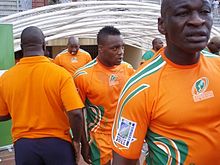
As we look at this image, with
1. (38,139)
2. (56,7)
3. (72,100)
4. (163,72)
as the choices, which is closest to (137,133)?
(163,72)

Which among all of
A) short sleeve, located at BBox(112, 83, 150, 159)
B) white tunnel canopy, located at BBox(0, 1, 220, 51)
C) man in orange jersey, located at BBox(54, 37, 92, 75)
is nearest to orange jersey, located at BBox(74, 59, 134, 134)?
short sleeve, located at BBox(112, 83, 150, 159)

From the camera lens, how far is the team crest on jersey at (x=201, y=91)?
190cm

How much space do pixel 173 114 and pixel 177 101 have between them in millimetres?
65

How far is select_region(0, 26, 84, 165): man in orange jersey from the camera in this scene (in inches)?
134

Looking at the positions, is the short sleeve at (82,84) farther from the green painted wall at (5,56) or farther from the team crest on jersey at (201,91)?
the green painted wall at (5,56)

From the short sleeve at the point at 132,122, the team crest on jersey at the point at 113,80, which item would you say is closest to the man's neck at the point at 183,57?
the short sleeve at the point at 132,122

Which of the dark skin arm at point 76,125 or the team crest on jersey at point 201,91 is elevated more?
the team crest on jersey at point 201,91

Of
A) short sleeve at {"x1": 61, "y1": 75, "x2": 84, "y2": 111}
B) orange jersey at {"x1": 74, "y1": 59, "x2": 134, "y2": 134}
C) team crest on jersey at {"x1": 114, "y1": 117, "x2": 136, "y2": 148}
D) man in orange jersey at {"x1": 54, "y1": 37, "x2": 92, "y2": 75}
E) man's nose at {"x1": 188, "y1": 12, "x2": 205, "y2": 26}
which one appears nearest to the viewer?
man's nose at {"x1": 188, "y1": 12, "x2": 205, "y2": 26}

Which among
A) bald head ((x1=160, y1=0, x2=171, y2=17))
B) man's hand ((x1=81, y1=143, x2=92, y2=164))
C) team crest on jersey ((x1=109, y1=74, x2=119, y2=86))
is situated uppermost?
bald head ((x1=160, y1=0, x2=171, y2=17))

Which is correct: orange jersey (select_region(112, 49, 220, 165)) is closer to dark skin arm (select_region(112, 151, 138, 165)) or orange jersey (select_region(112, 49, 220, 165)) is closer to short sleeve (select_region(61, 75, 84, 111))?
dark skin arm (select_region(112, 151, 138, 165))

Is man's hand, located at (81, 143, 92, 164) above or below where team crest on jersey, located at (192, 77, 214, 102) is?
below

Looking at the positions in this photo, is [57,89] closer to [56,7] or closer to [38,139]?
[38,139]

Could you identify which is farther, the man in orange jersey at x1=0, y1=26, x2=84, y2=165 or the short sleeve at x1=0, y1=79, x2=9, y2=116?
the short sleeve at x1=0, y1=79, x2=9, y2=116

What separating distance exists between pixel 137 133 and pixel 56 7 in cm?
1026
